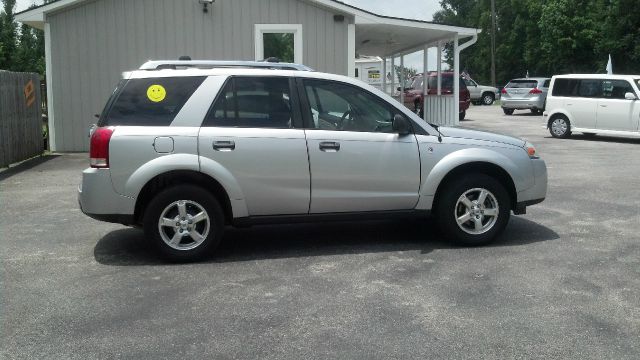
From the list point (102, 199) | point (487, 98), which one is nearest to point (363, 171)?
point (102, 199)

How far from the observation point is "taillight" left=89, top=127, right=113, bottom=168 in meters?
5.88

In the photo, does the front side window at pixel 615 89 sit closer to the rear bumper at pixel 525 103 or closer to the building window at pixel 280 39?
the building window at pixel 280 39

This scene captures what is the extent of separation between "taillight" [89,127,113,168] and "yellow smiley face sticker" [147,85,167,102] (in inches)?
18.1

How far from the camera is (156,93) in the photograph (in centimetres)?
611

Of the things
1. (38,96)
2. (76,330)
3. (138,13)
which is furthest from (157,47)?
(76,330)

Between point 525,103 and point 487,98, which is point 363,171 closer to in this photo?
point 525,103

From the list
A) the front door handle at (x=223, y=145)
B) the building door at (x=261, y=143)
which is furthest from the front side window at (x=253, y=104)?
the front door handle at (x=223, y=145)

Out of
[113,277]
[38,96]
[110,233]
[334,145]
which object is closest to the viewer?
[113,277]

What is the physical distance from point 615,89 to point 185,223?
1453cm

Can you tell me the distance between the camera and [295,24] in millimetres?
15188

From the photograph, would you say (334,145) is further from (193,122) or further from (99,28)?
(99,28)

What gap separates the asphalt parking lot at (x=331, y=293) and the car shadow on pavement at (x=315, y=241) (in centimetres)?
2

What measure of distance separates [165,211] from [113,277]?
0.72 meters

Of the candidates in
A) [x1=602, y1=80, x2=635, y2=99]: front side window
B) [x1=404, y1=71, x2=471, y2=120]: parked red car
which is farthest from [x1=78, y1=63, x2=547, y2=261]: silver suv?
[x1=404, y1=71, x2=471, y2=120]: parked red car
